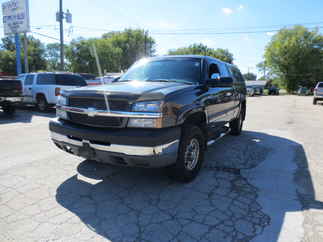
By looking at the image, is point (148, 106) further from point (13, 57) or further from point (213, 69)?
point (13, 57)

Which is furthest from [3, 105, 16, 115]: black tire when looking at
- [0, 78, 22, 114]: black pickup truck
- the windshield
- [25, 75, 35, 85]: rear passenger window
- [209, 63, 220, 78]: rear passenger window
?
[209, 63, 220, 78]: rear passenger window

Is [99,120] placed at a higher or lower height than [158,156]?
higher

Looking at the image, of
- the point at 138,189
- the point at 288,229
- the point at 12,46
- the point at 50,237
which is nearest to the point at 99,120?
the point at 138,189

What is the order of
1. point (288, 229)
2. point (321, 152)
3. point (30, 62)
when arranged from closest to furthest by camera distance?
point (288, 229) < point (321, 152) < point (30, 62)

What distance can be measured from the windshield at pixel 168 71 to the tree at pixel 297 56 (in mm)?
56677

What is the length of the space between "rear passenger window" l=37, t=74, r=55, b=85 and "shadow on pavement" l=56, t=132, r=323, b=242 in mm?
7776

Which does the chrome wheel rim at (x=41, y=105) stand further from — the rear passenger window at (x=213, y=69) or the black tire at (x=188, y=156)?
the black tire at (x=188, y=156)

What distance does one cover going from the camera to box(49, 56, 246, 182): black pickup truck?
8.50 ft

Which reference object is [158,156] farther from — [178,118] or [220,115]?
[220,115]

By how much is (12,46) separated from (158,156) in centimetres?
7346

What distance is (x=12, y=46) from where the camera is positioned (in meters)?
60.7

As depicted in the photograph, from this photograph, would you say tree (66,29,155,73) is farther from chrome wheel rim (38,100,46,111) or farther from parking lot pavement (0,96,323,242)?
parking lot pavement (0,96,323,242)

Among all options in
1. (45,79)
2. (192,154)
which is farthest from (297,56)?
(192,154)

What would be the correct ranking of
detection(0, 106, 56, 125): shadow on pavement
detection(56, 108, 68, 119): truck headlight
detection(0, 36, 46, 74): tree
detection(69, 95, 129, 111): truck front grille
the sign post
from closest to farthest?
detection(69, 95, 129, 111): truck front grille, detection(56, 108, 68, 119): truck headlight, detection(0, 106, 56, 125): shadow on pavement, the sign post, detection(0, 36, 46, 74): tree
